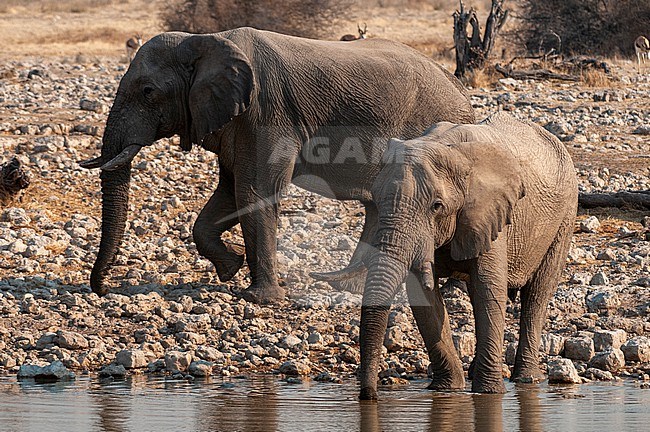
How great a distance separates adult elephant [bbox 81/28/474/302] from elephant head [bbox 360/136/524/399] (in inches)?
108

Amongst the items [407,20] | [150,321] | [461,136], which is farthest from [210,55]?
[407,20]

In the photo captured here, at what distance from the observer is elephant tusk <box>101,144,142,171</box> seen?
364 inches

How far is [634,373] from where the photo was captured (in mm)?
7844

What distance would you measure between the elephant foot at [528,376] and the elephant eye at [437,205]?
1526mm

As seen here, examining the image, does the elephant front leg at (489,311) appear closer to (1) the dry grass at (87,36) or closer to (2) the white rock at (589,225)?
(2) the white rock at (589,225)

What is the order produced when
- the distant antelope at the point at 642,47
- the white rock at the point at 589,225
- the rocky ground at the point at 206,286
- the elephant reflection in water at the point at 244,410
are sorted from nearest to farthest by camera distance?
the elephant reflection in water at the point at 244,410 < the rocky ground at the point at 206,286 < the white rock at the point at 589,225 < the distant antelope at the point at 642,47

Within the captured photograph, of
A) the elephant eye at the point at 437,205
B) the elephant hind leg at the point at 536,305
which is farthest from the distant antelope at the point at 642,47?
the elephant eye at the point at 437,205

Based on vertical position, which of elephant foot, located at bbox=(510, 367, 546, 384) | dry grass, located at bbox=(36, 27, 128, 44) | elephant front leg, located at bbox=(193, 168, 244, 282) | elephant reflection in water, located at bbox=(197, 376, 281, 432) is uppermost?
dry grass, located at bbox=(36, 27, 128, 44)

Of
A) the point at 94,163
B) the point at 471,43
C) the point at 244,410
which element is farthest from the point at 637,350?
the point at 471,43

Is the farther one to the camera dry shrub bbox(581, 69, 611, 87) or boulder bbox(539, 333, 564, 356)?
dry shrub bbox(581, 69, 611, 87)

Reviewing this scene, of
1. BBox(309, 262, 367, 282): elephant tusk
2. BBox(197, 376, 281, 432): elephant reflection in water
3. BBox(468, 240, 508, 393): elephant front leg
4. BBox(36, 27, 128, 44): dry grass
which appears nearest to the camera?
BBox(197, 376, 281, 432): elephant reflection in water

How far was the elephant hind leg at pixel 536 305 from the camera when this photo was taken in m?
7.72

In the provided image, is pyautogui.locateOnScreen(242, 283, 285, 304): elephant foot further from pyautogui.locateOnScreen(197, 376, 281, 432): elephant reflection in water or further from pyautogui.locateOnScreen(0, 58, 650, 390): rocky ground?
pyautogui.locateOnScreen(197, 376, 281, 432): elephant reflection in water

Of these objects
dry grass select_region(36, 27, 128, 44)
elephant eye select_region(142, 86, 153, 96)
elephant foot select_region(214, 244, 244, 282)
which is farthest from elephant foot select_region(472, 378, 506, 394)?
dry grass select_region(36, 27, 128, 44)
